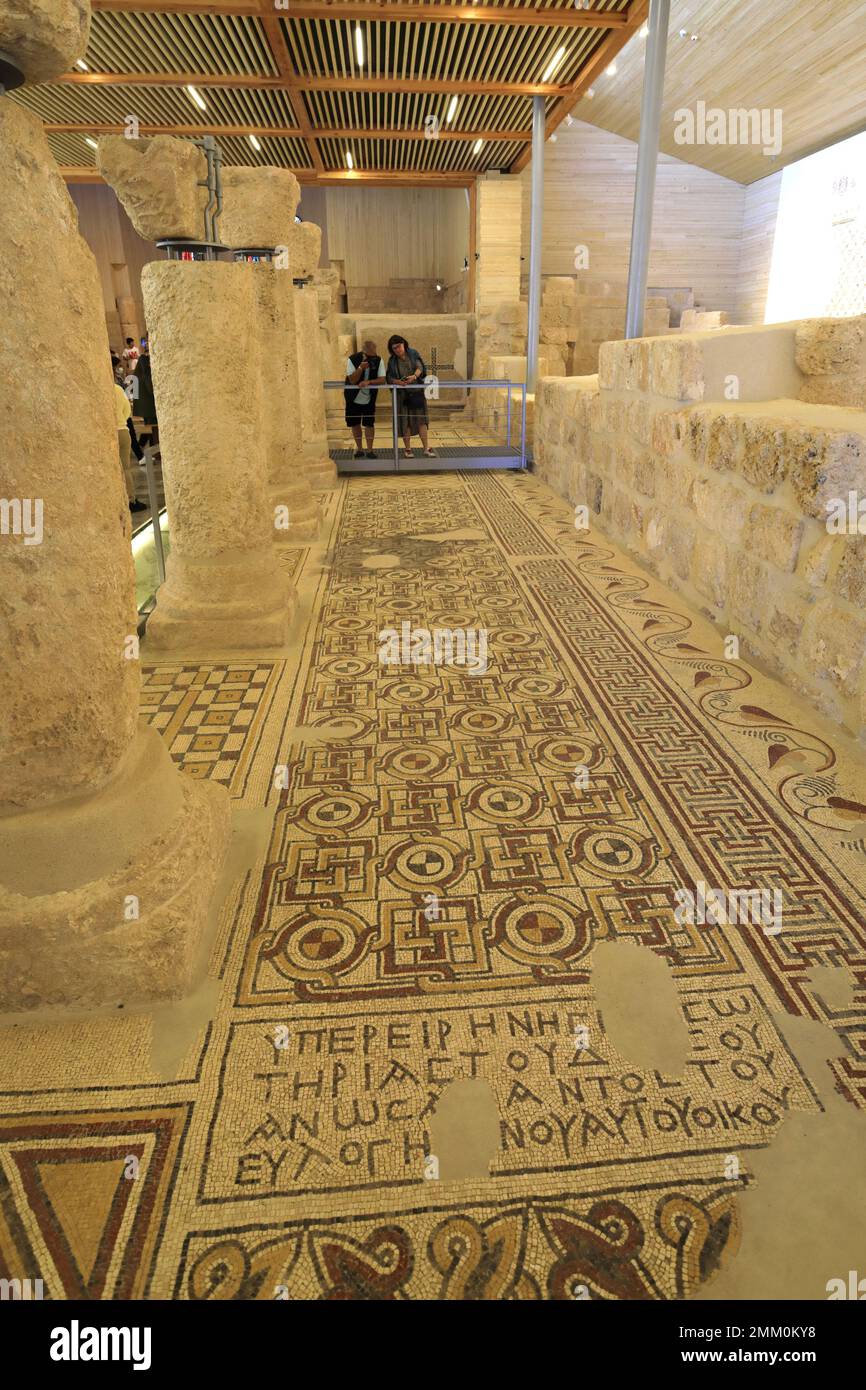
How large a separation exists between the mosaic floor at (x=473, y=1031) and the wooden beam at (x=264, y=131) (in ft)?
33.9

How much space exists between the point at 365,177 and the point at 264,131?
3.09 meters

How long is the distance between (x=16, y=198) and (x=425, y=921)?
1.65 meters

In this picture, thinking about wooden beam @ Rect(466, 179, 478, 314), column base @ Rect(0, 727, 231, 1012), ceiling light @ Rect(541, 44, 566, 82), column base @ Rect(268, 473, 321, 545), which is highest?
ceiling light @ Rect(541, 44, 566, 82)

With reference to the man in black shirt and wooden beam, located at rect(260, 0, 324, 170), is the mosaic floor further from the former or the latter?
wooden beam, located at rect(260, 0, 324, 170)

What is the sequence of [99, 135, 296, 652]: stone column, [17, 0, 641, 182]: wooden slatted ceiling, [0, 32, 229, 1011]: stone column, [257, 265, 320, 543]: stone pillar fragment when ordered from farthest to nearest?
[17, 0, 641, 182]: wooden slatted ceiling → [257, 265, 320, 543]: stone pillar fragment → [99, 135, 296, 652]: stone column → [0, 32, 229, 1011]: stone column

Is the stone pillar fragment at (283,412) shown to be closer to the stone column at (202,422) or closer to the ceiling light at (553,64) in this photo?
the stone column at (202,422)

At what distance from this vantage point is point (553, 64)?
8016 mm

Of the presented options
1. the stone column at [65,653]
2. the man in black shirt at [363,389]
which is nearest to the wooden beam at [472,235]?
the man in black shirt at [363,389]

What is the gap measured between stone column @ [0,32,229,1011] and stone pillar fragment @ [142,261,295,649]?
1747mm

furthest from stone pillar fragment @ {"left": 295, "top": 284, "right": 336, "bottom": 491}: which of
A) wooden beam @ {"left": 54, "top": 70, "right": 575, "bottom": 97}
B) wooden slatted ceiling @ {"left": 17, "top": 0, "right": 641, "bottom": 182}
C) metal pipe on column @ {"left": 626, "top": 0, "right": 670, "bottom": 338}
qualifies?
wooden beam @ {"left": 54, "top": 70, "right": 575, "bottom": 97}

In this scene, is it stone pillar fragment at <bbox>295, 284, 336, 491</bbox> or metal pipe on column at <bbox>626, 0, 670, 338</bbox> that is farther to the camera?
stone pillar fragment at <bbox>295, 284, 336, 491</bbox>

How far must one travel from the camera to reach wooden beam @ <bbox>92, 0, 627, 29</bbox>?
664cm

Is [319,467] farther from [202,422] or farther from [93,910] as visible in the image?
[93,910]
